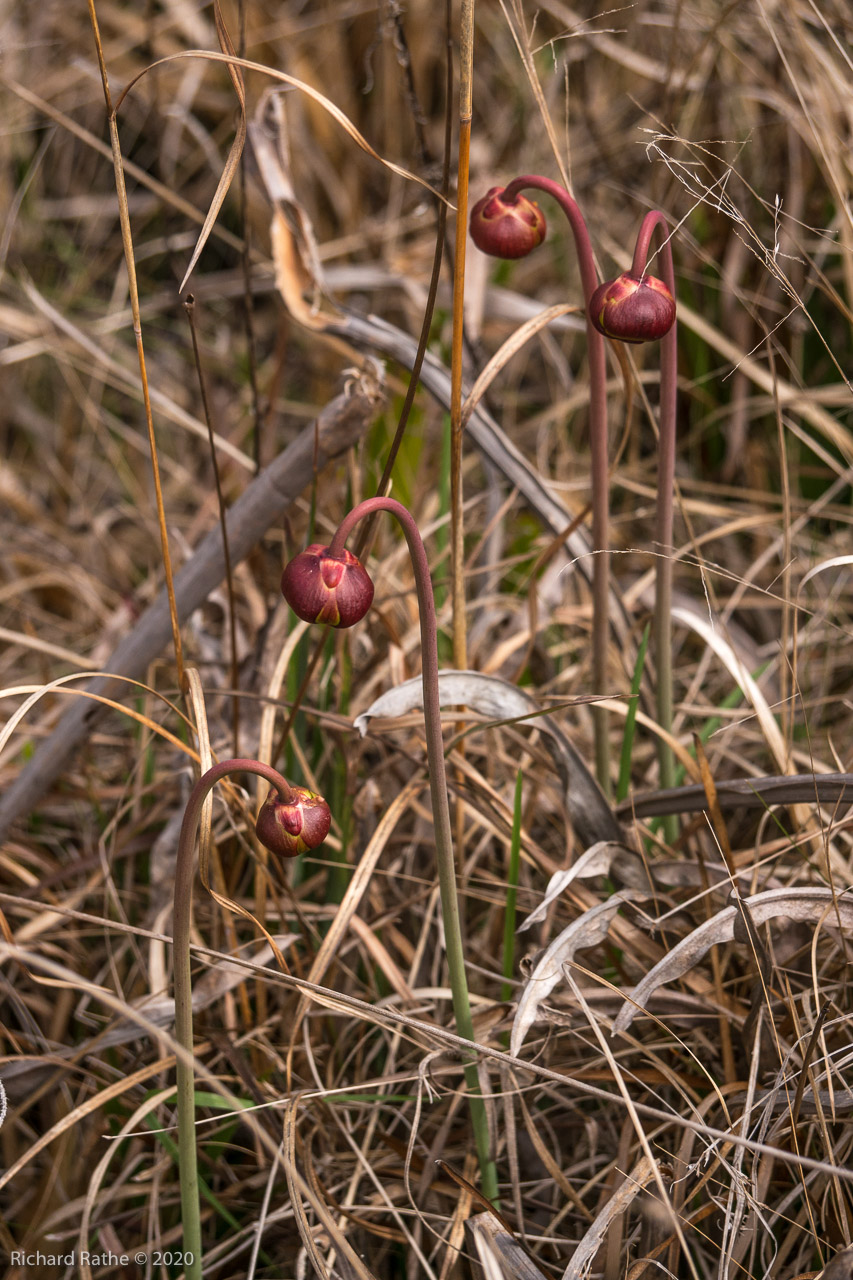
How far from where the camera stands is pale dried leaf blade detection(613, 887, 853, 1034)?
1.01 metres

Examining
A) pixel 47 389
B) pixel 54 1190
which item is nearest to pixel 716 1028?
pixel 54 1190

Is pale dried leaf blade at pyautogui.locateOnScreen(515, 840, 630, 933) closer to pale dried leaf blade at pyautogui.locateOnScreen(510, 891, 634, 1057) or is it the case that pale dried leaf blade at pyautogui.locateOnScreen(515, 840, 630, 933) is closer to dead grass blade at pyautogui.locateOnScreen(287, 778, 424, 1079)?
pale dried leaf blade at pyautogui.locateOnScreen(510, 891, 634, 1057)

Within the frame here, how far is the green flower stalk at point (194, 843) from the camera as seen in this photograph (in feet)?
2.59

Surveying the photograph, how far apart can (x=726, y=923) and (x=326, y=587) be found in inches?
21.1

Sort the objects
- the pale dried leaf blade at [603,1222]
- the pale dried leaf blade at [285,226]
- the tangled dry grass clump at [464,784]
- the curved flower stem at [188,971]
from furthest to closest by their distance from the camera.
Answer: the pale dried leaf blade at [285,226] → the tangled dry grass clump at [464,784] → the pale dried leaf blade at [603,1222] → the curved flower stem at [188,971]

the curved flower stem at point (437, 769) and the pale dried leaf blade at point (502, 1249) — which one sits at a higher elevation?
the curved flower stem at point (437, 769)

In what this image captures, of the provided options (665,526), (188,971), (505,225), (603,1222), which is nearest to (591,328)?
(505,225)

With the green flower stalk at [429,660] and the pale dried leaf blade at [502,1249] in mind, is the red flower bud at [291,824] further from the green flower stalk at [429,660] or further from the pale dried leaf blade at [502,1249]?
the pale dried leaf blade at [502,1249]

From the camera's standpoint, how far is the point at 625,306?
86cm

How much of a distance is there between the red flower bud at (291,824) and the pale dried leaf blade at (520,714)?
0.20 metres

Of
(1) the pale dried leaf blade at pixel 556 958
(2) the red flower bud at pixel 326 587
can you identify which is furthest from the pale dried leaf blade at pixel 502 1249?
(2) the red flower bud at pixel 326 587

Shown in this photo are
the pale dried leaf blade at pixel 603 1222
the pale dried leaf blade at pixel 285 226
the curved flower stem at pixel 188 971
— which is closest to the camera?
the curved flower stem at pixel 188 971

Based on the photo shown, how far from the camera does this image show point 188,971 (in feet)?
2.70

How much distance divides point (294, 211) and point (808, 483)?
1140 millimetres
